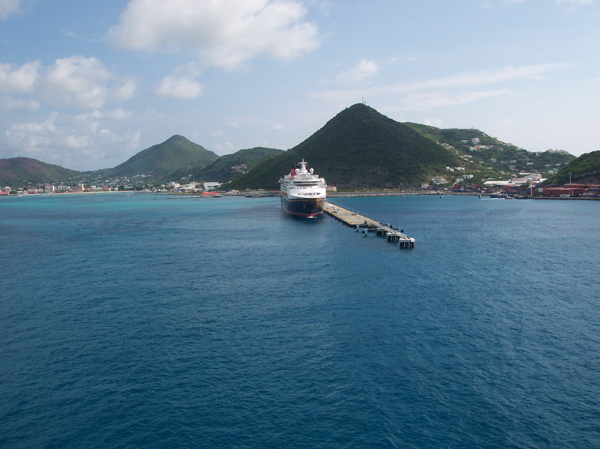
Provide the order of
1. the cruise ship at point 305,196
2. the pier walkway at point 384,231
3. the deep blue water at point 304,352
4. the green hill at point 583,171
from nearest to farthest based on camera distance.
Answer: the deep blue water at point 304,352 → the pier walkway at point 384,231 → the cruise ship at point 305,196 → the green hill at point 583,171

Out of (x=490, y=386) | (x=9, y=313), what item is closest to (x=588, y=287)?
(x=490, y=386)

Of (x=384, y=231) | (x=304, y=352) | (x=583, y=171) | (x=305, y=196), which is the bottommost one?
(x=304, y=352)

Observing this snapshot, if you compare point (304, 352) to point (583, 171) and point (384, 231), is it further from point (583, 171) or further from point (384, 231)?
point (583, 171)

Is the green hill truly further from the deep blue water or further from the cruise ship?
the deep blue water

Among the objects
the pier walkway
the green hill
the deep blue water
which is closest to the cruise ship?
the pier walkway

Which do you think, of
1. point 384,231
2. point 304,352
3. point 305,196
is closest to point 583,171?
point 305,196

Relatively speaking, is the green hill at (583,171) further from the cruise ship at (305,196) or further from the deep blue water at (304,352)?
the deep blue water at (304,352)

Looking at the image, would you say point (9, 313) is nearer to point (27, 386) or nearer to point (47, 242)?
point (27, 386)

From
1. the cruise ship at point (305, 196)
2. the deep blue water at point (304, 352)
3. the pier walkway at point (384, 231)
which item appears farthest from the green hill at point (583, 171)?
the deep blue water at point (304, 352)

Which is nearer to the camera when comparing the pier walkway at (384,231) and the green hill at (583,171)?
the pier walkway at (384,231)
